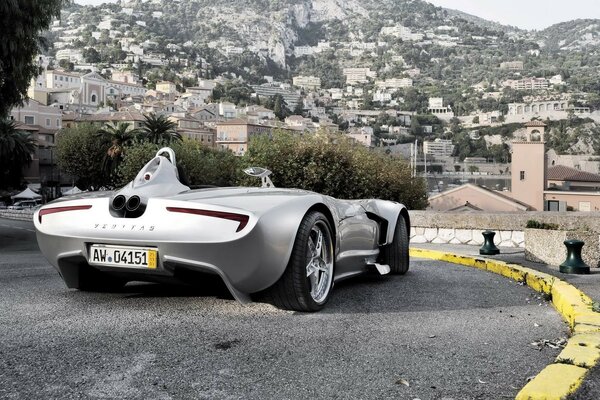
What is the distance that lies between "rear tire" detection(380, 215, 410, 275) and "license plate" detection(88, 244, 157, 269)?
268 cm

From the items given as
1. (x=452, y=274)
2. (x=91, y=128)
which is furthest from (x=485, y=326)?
(x=91, y=128)

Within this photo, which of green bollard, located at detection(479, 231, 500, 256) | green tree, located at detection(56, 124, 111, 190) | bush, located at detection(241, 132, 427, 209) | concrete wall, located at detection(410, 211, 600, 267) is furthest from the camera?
green tree, located at detection(56, 124, 111, 190)

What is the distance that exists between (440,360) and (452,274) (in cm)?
344

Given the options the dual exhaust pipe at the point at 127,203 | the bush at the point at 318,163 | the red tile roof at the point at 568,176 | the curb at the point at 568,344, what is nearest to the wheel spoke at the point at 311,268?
the dual exhaust pipe at the point at 127,203

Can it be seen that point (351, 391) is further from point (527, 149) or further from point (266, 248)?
point (527, 149)

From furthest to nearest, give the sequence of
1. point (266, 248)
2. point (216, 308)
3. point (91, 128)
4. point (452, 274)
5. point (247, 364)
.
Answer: point (91, 128), point (452, 274), point (216, 308), point (266, 248), point (247, 364)

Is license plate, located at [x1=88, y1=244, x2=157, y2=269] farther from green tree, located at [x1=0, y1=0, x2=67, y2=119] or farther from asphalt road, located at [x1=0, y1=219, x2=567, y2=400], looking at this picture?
green tree, located at [x1=0, y1=0, x2=67, y2=119]

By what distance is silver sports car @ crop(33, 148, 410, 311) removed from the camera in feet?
11.8

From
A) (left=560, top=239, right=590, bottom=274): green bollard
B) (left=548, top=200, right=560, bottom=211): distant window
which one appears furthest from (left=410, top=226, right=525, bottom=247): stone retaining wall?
(left=548, top=200, right=560, bottom=211): distant window

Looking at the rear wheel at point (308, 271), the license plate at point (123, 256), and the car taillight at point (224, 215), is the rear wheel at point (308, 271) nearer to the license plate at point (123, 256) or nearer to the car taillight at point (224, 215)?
the car taillight at point (224, 215)

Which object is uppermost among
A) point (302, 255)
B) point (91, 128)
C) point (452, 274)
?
point (91, 128)

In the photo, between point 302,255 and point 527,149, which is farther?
point 527,149

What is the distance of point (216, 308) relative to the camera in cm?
401

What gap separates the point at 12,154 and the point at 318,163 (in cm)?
3937
